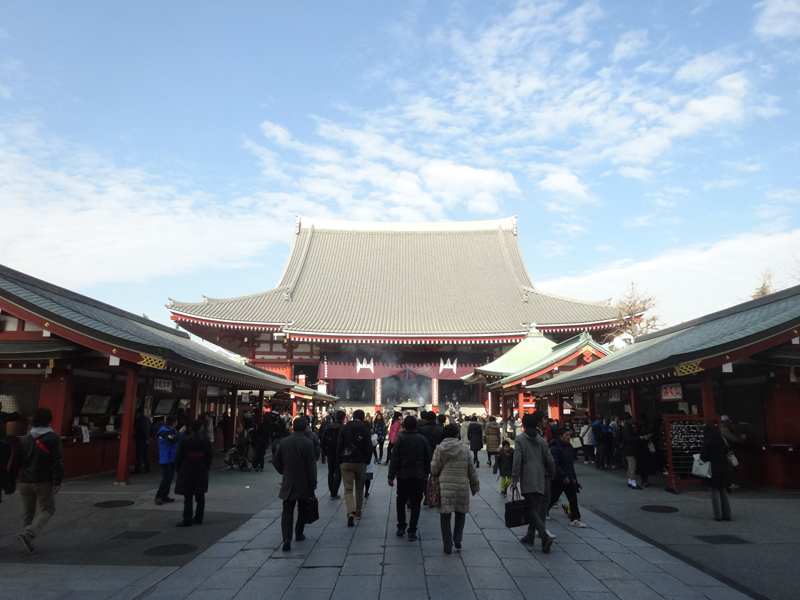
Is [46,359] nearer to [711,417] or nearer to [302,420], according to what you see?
[302,420]

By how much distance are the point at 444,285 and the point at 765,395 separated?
2799 cm

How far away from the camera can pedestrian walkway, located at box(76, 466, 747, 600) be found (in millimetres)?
5539

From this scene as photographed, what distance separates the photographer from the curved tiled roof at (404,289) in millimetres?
32656

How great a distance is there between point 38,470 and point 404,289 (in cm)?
3239

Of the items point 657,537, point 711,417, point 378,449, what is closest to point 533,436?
point 657,537

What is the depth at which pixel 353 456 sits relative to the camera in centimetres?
864

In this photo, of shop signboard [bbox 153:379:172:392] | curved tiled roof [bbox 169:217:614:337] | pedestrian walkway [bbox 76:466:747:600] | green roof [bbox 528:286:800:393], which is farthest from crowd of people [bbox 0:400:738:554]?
curved tiled roof [bbox 169:217:614:337]

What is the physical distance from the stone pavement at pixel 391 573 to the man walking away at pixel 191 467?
96 cm

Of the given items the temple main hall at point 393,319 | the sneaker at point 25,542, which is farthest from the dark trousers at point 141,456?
the temple main hall at point 393,319

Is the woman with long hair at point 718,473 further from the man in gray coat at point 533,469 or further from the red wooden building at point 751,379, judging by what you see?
the man in gray coat at point 533,469

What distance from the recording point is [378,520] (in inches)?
359

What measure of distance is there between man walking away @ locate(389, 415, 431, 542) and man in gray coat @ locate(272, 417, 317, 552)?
1.12m

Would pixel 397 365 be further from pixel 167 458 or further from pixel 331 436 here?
pixel 167 458

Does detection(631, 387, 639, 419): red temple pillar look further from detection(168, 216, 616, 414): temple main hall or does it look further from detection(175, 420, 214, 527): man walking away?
detection(168, 216, 616, 414): temple main hall
